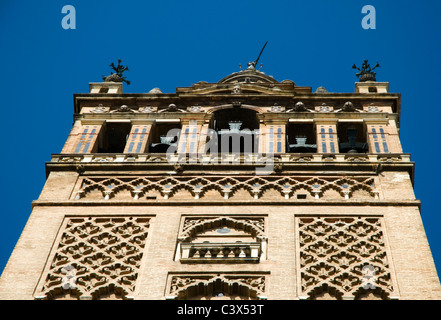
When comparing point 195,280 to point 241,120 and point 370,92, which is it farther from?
point 370,92

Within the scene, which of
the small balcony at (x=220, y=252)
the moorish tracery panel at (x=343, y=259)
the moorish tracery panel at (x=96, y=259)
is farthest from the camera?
the small balcony at (x=220, y=252)

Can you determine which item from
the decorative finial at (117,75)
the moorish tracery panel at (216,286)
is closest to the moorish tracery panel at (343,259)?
the moorish tracery panel at (216,286)

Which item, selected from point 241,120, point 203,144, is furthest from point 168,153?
point 241,120

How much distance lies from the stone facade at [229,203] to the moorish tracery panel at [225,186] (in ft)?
0.12

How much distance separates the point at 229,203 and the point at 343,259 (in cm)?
320

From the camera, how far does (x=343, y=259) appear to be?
21250 mm

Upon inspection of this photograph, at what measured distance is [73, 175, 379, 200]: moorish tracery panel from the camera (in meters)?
24.0

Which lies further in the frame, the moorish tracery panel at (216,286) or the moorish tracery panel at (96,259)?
the moorish tracery panel at (96,259)

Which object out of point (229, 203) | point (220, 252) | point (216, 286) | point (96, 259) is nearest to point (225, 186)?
point (229, 203)

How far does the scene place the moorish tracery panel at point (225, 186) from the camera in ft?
78.9

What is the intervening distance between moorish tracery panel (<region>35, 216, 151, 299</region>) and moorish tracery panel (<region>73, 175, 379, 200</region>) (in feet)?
4.49

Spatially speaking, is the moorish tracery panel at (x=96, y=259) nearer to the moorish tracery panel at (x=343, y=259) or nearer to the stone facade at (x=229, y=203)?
the stone facade at (x=229, y=203)

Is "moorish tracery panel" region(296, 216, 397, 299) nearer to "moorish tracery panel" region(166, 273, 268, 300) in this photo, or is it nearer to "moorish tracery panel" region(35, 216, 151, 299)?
"moorish tracery panel" region(166, 273, 268, 300)
